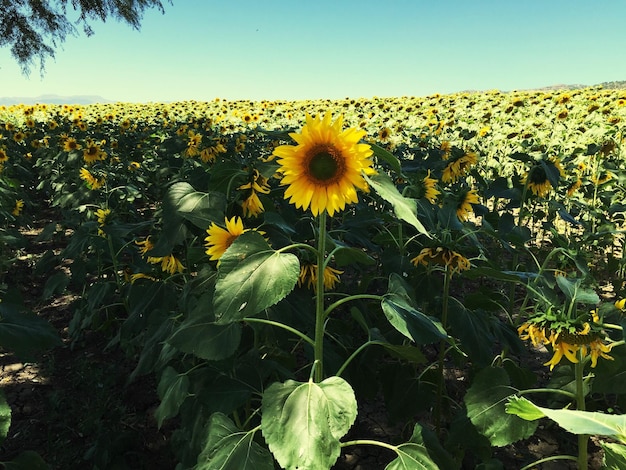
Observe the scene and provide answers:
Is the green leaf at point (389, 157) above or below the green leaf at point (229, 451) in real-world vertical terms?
above

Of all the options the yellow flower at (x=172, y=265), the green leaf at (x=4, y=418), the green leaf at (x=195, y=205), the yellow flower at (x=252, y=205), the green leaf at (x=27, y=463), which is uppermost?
the green leaf at (x=195, y=205)

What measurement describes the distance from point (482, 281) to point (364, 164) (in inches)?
107

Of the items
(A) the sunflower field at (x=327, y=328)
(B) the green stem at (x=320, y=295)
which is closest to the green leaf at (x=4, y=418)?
(A) the sunflower field at (x=327, y=328)

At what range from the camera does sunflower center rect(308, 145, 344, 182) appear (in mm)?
1051

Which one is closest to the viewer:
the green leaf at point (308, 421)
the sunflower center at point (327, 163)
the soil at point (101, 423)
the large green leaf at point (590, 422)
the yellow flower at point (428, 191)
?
the large green leaf at point (590, 422)

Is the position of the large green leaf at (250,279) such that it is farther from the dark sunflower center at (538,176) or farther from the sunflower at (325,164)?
the dark sunflower center at (538,176)

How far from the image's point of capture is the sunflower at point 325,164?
1.03 meters

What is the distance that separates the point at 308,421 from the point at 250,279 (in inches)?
11.7

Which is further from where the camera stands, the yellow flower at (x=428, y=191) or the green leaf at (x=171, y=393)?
the yellow flower at (x=428, y=191)

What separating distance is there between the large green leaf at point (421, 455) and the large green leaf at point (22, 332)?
A: 3.32ft

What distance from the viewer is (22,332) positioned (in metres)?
1.31

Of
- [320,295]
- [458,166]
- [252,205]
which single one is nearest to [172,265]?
[252,205]

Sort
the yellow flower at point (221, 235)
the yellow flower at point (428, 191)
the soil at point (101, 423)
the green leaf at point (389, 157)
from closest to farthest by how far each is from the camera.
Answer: the green leaf at point (389, 157) → the yellow flower at point (221, 235) → the soil at point (101, 423) → the yellow flower at point (428, 191)

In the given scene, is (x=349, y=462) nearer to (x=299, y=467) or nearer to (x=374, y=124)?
(x=299, y=467)
